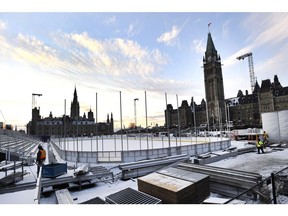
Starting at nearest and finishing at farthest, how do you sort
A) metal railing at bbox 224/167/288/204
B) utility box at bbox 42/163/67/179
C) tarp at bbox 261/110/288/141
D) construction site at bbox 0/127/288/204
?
construction site at bbox 0/127/288/204 < metal railing at bbox 224/167/288/204 < utility box at bbox 42/163/67/179 < tarp at bbox 261/110/288/141

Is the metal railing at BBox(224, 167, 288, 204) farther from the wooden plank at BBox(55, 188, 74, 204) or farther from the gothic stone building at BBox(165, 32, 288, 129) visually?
the gothic stone building at BBox(165, 32, 288, 129)

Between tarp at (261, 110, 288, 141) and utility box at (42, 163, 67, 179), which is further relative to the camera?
tarp at (261, 110, 288, 141)

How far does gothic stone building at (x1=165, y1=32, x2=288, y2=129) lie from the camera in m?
78.2

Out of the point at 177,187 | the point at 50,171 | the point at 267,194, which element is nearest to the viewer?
the point at 177,187

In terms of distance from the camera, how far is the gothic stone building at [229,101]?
78250mm

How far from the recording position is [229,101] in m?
→ 106

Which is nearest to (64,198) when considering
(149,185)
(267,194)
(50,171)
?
(50,171)

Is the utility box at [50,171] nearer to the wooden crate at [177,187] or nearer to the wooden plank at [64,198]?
the wooden plank at [64,198]

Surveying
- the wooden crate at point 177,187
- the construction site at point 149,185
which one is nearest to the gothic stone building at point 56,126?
the construction site at point 149,185

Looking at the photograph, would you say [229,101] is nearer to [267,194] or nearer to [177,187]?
[267,194]

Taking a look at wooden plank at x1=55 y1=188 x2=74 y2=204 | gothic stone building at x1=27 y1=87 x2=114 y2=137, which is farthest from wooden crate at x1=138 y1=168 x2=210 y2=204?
gothic stone building at x1=27 y1=87 x2=114 y2=137
